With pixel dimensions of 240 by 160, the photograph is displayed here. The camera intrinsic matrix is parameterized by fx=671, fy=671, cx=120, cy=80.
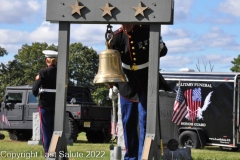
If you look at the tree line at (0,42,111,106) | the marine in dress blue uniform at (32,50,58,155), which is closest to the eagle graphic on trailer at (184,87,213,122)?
the marine in dress blue uniform at (32,50,58,155)

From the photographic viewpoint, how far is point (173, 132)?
11.1 m

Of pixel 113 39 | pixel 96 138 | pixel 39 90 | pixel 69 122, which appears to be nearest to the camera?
pixel 113 39

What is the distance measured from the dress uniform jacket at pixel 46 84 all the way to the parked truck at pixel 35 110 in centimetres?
1001

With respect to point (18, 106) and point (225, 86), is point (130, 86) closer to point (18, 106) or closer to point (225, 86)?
point (225, 86)

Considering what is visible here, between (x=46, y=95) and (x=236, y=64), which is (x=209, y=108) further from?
(x=236, y=64)

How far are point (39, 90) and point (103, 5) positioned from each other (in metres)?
4.22

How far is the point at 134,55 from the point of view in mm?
7363

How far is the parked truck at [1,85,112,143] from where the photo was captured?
21000mm

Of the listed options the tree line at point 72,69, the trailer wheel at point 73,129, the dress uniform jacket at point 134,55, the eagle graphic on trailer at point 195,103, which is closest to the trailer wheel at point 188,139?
the eagle graphic on trailer at point 195,103

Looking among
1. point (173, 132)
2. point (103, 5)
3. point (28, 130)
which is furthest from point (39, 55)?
point (103, 5)

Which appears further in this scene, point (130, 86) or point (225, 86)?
point (225, 86)

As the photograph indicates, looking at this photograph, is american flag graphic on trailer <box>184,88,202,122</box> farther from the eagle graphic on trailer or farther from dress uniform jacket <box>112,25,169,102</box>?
dress uniform jacket <box>112,25,169,102</box>

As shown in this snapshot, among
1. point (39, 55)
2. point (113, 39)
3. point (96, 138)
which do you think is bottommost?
point (96, 138)

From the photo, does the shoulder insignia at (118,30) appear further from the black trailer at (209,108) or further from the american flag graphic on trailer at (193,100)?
the american flag graphic on trailer at (193,100)
